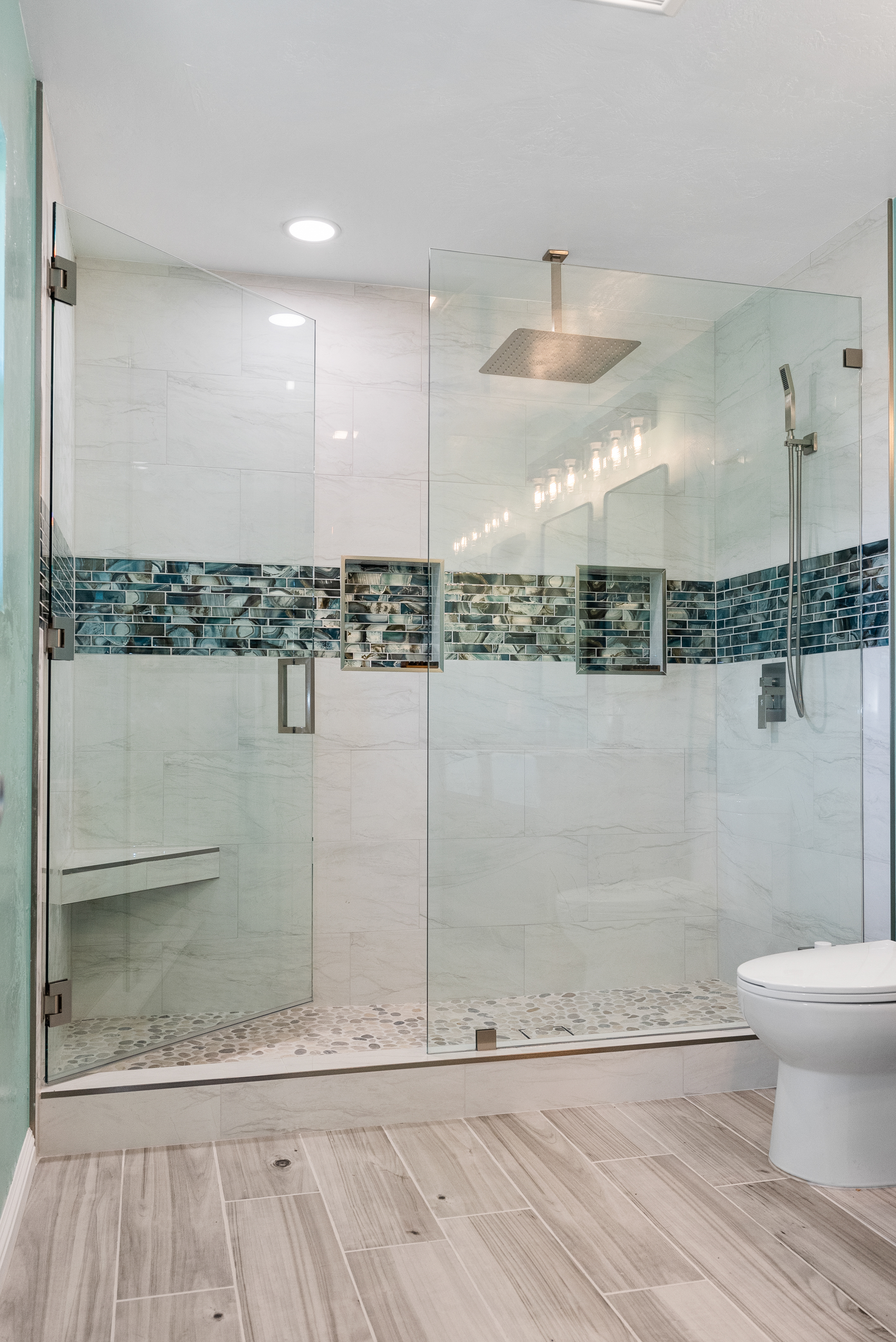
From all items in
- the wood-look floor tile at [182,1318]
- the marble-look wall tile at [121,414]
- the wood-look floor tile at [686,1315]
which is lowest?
the wood-look floor tile at [182,1318]

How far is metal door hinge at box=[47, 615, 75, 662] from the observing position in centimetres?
243

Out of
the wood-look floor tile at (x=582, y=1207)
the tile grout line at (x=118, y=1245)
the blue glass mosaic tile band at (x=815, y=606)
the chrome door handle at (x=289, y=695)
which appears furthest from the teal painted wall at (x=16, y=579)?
the blue glass mosaic tile band at (x=815, y=606)

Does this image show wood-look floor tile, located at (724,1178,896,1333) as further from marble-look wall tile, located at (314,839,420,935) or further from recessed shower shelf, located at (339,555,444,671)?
recessed shower shelf, located at (339,555,444,671)

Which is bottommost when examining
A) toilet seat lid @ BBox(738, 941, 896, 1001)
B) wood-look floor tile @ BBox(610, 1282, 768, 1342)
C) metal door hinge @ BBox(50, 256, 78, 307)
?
wood-look floor tile @ BBox(610, 1282, 768, 1342)

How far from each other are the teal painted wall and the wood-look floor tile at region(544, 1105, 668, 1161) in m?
1.29

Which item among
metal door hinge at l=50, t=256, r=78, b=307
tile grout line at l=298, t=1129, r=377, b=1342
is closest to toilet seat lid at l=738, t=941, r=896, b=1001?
tile grout line at l=298, t=1129, r=377, b=1342

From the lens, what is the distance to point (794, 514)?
9.68 ft

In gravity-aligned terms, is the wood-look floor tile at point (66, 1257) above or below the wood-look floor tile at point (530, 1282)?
below

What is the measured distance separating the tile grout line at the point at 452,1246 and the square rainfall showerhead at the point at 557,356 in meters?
1.96

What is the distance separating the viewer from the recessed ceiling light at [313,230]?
2.98 metres

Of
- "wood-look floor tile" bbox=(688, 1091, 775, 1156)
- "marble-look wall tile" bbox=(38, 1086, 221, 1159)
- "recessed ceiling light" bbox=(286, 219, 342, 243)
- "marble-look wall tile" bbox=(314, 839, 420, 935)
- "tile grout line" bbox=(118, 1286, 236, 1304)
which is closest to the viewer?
"tile grout line" bbox=(118, 1286, 236, 1304)

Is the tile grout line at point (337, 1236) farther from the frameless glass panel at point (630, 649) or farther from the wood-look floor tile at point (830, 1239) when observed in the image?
the wood-look floor tile at point (830, 1239)

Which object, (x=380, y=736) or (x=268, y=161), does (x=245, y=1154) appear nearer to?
(x=380, y=736)

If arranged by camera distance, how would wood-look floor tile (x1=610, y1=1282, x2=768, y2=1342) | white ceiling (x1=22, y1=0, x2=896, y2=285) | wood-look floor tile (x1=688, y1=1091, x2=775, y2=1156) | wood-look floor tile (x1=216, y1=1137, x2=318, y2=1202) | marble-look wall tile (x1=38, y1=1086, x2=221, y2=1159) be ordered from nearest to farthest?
wood-look floor tile (x1=610, y1=1282, x2=768, y2=1342) < white ceiling (x1=22, y1=0, x2=896, y2=285) < wood-look floor tile (x1=216, y1=1137, x2=318, y2=1202) < marble-look wall tile (x1=38, y1=1086, x2=221, y2=1159) < wood-look floor tile (x1=688, y1=1091, x2=775, y2=1156)
